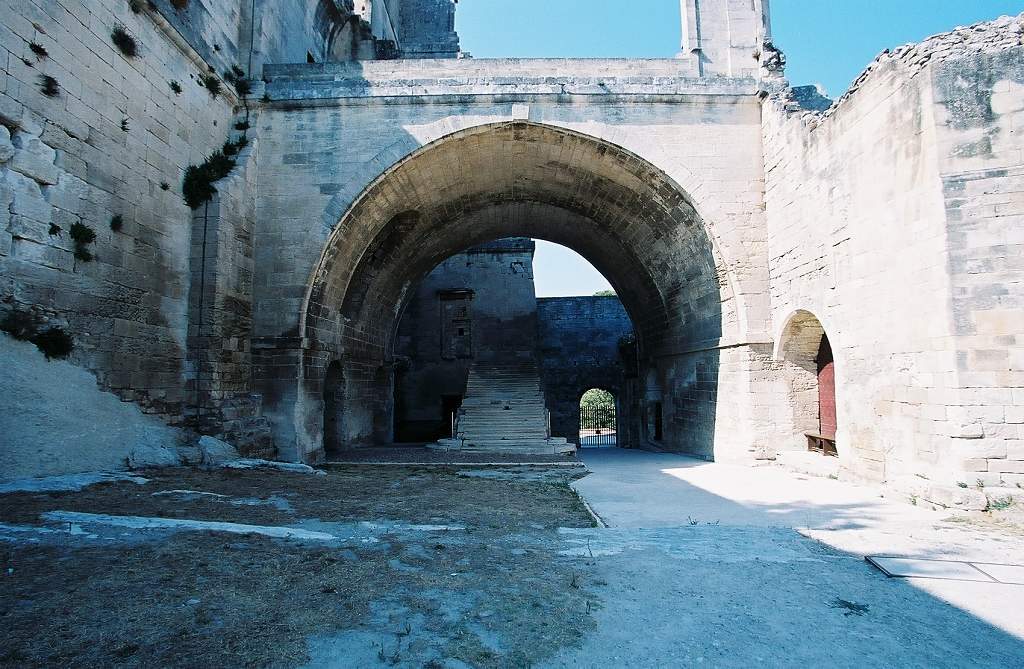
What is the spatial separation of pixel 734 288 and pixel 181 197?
366 inches

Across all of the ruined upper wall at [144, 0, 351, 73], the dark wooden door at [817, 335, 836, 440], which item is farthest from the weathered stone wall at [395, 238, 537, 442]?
the dark wooden door at [817, 335, 836, 440]

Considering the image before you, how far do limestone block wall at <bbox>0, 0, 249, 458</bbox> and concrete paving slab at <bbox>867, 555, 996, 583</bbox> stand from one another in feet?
27.3

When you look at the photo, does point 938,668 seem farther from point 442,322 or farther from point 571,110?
point 442,322

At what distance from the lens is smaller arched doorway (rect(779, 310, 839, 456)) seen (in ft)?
29.6

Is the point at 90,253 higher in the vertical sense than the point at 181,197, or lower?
lower

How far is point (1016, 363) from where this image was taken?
221 inches

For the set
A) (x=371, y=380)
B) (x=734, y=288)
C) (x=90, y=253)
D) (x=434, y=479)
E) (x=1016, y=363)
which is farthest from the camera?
(x=371, y=380)

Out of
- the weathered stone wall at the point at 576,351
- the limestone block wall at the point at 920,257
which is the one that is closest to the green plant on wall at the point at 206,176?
the limestone block wall at the point at 920,257

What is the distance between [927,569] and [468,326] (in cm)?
1613

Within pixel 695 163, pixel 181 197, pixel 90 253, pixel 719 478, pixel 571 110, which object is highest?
pixel 571 110

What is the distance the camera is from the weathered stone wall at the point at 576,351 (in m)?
21.5

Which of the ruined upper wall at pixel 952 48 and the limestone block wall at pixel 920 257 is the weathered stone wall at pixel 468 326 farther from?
the ruined upper wall at pixel 952 48

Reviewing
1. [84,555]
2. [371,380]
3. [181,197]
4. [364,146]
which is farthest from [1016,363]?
[371,380]

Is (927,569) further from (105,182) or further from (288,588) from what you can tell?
(105,182)
